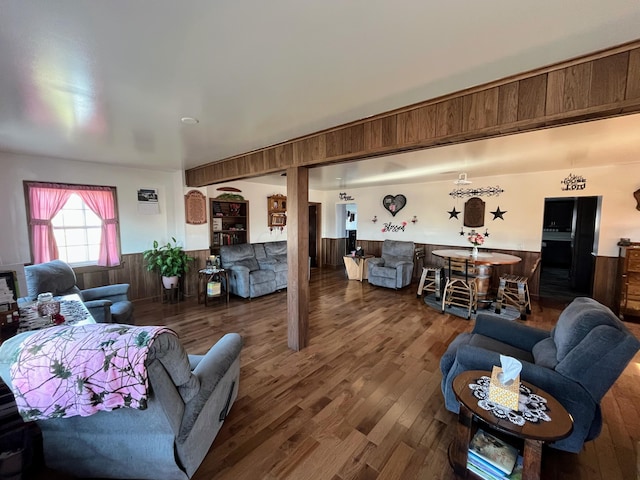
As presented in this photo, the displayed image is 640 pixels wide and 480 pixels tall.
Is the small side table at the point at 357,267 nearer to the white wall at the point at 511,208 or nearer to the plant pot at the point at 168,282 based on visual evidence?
the white wall at the point at 511,208

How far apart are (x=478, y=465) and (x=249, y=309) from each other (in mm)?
3617

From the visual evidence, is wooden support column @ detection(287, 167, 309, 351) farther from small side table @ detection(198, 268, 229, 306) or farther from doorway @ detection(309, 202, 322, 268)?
doorway @ detection(309, 202, 322, 268)

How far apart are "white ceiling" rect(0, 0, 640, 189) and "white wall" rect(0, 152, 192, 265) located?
4.80ft

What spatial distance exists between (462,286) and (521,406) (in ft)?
11.6

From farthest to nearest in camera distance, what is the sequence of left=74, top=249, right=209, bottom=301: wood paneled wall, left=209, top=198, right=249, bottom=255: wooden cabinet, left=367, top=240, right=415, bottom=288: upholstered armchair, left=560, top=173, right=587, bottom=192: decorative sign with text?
left=209, top=198, right=249, bottom=255: wooden cabinet < left=367, top=240, right=415, bottom=288: upholstered armchair < left=560, top=173, right=587, bottom=192: decorative sign with text < left=74, top=249, right=209, bottom=301: wood paneled wall

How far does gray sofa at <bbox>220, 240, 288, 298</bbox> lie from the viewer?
4.96 metres

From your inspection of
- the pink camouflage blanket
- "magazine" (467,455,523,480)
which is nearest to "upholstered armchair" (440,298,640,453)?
"magazine" (467,455,523,480)

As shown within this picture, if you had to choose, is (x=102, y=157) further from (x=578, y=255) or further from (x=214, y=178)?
(x=578, y=255)

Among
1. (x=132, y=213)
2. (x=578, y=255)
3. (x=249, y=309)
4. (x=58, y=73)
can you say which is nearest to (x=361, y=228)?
(x=249, y=309)

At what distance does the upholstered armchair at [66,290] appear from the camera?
2.76 metres

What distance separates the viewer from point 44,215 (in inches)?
154

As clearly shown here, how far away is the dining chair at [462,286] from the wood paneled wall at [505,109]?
9.52 ft

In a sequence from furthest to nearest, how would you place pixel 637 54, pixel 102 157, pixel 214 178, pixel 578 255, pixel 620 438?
pixel 578 255, pixel 214 178, pixel 102 157, pixel 620 438, pixel 637 54

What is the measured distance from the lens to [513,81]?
164cm
